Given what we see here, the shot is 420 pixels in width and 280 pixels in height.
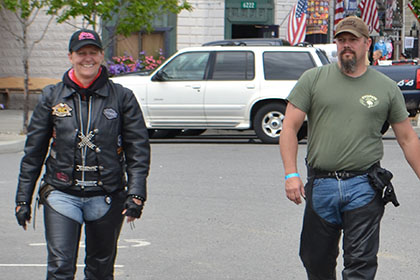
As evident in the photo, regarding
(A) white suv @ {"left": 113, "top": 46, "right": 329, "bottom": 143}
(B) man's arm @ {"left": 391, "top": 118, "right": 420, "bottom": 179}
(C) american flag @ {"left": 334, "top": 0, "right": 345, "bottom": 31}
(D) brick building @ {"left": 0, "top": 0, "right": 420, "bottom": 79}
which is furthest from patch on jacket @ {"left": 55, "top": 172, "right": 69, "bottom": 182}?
(C) american flag @ {"left": 334, "top": 0, "right": 345, "bottom": 31}

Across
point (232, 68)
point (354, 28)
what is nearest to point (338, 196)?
point (354, 28)

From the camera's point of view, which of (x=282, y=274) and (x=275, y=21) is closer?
(x=282, y=274)

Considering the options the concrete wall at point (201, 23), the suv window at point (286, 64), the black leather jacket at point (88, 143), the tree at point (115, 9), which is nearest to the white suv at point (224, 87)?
the suv window at point (286, 64)

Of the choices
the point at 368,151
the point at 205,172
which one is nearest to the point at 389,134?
the point at 205,172

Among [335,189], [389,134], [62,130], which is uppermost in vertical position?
[62,130]

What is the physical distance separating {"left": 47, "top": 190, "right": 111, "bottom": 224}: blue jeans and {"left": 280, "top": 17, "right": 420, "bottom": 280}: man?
1.11 metres

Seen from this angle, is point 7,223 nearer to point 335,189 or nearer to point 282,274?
point 282,274

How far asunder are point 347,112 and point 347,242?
0.76m

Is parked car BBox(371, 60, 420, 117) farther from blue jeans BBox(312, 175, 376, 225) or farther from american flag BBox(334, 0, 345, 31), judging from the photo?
blue jeans BBox(312, 175, 376, 225)

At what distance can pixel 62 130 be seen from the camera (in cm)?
522

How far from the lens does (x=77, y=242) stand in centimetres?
523

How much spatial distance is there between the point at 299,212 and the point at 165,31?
58.1 feet

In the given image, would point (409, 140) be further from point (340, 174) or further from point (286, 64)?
point (286, 64)

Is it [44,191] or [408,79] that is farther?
A: [408,79]
